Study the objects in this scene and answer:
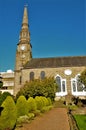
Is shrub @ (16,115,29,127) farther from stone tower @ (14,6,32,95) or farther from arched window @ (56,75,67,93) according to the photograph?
stone tower @ (14,6,32,95)

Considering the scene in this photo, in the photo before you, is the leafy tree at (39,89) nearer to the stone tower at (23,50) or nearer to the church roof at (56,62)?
the church roof at (56,62)

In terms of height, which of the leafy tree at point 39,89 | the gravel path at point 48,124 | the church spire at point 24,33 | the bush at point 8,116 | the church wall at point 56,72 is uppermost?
the church spire at point 24,33

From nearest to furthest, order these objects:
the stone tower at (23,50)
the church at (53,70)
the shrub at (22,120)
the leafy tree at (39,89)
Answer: the shrub at (22,120) → the leafy tree at (39,89) → the church at (53,70) → the stone tower at (23,50)

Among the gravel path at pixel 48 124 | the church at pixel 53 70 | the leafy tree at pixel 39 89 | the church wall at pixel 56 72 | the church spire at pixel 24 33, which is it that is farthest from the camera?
the church spire at pixel 24 33

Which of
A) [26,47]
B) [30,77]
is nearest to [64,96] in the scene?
[30,77]

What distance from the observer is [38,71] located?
5053cm

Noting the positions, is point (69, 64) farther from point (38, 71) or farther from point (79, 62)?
point (38, 71)

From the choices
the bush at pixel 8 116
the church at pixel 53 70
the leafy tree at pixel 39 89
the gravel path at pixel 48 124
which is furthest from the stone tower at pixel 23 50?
the bush at pixel 8 116

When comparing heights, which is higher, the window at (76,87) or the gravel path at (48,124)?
the window at (76,87)

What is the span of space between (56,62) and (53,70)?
3942 mm

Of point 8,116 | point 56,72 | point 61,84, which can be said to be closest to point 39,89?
point 61,84

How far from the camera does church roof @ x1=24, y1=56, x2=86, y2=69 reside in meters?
50.5

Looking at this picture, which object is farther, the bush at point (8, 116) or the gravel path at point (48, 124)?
the gravel path at point (48, 124)

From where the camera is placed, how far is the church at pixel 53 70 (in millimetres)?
48013
